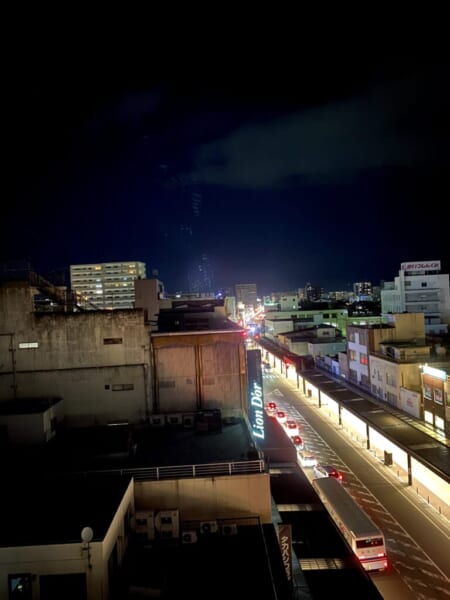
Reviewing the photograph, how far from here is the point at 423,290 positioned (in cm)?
6425

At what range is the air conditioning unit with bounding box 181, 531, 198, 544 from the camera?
1323cm

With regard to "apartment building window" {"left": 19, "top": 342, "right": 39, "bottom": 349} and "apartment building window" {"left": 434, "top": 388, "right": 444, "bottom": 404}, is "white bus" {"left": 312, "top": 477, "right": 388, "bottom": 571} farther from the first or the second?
"apartment building window" {"left": 19, "top": 342, "right": 39, "bottom": 349}

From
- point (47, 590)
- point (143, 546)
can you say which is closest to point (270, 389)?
point (143, 546)

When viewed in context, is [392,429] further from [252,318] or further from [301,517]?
[252,318]

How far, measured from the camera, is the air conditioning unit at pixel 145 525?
1356 cm

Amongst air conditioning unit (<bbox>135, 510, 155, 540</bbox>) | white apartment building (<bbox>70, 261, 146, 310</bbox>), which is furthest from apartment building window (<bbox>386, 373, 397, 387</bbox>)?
white apartment building (<bbox>70, 261, 146, 310</bbox>)

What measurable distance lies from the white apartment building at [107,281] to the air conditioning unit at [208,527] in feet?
364

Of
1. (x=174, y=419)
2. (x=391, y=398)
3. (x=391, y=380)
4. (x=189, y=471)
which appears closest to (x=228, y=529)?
(x=189, y=471)

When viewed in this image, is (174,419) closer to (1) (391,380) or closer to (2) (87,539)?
(2) (87,539)

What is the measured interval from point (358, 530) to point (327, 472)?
7568 mm

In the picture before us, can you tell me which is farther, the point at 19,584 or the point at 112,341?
the point at 112,341

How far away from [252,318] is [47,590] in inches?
3447

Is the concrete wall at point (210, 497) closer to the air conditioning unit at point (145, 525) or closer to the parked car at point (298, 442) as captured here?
the air conditioning unit at point (145, 525)

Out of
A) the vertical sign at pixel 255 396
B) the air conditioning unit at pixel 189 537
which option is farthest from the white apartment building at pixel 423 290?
the air conditioning unit at pixel 189 537
